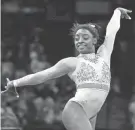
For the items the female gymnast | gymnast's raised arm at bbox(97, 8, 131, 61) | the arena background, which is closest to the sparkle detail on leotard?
the female gymnast

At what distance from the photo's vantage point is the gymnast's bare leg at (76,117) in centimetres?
556

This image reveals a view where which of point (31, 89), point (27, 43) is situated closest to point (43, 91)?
point (31, 89)

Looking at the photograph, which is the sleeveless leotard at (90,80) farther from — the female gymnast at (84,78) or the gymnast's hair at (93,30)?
the gymnast's hair at (93,30)

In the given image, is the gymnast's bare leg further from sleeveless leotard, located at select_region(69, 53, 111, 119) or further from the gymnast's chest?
the gymnast's chest

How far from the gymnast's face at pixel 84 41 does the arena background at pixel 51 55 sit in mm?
3335

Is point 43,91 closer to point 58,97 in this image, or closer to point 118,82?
point 58,97

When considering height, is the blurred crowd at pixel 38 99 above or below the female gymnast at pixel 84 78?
below

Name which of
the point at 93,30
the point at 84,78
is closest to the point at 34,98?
the point at 93,30

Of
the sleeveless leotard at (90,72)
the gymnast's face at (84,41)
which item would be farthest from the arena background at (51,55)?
the sleeveless leotard at (90,72)

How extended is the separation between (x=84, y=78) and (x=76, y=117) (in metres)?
0.39

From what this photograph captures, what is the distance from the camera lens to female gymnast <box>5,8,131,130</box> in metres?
5.59

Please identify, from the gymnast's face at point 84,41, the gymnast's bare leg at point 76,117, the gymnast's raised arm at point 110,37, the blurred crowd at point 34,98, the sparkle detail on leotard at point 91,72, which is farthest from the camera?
the blurred crowd at point 34,98

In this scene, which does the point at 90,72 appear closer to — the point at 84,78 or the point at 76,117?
the point at 84,78

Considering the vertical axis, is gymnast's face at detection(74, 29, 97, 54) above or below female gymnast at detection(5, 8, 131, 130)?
above
